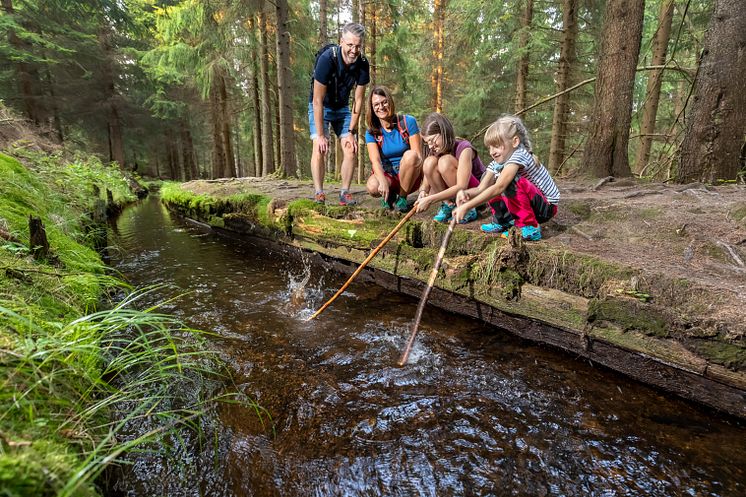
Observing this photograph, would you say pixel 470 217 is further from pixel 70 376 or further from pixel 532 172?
pixel 70 376

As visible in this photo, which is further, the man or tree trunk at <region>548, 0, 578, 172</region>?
tree trunk at <region>548, 0, 578, 172</region>

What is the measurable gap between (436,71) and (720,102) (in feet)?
36.1

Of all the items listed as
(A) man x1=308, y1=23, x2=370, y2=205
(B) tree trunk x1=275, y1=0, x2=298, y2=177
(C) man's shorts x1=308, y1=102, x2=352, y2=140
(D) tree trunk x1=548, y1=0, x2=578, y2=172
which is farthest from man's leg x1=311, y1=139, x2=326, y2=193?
(D) tree trunk x1=548, y1=0, x2=578, y2=172

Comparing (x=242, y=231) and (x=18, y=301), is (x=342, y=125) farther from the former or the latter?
(x=18, y=301)

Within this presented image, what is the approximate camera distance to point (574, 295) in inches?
106

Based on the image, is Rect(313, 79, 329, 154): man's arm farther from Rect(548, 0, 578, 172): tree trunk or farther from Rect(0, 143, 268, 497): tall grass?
Rect(548, 0, 578, 172): tree trunk

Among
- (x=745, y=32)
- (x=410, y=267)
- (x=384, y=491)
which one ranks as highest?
(x=745, y=32)

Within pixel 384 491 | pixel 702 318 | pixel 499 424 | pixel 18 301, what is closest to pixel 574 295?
pixel 702 318

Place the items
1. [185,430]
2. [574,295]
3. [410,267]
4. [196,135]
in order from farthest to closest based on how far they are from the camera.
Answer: [196,135], [410,267], [574,295], [185,430]

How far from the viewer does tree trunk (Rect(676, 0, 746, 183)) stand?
4.21m

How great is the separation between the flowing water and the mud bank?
188 mm

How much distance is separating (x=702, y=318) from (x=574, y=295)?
752 millimetres

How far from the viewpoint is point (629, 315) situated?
234 cm

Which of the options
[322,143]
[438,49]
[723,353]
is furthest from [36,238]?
[438,49]
